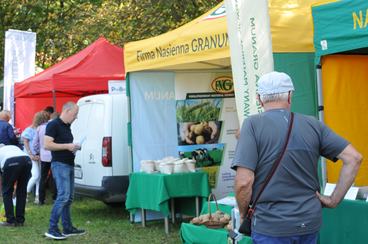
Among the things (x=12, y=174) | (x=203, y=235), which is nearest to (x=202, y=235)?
(x=203, y=235)

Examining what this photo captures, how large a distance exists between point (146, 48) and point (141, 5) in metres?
8.23

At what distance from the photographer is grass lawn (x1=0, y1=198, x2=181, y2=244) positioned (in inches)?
309

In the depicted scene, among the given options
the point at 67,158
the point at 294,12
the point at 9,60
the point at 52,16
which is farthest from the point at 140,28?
the point at 294,12

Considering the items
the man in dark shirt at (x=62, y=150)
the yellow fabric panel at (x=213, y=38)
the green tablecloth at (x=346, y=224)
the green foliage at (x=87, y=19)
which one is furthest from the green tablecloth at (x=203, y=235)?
the green foliage at (x=87, y=19)

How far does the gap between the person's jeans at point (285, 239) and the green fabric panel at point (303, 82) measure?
2931 mm

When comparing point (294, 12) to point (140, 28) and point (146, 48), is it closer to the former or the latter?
point (146, 48)

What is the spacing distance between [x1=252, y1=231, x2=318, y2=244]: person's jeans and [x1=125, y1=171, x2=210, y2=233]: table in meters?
4.41

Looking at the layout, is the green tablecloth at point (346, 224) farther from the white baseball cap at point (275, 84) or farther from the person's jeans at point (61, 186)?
the person's jeans at point (61, 186)

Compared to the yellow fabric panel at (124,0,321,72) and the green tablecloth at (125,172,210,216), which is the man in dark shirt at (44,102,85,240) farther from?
the yellow fabric panel at (124,0,321,72)

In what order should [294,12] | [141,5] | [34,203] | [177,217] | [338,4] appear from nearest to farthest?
[338,4]
[294,12]
[177,217]
[34,203]
[141,5]

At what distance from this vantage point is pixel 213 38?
6824 mm

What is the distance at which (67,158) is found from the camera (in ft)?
25.0

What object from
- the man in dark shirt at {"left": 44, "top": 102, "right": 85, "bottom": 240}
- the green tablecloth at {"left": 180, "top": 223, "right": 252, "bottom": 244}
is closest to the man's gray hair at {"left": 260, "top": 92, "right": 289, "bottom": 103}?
the green tablecloth at {"left": 180, "top": 223, "right": 252, "bottom": 244}

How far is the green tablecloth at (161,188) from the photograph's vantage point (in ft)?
25.6
